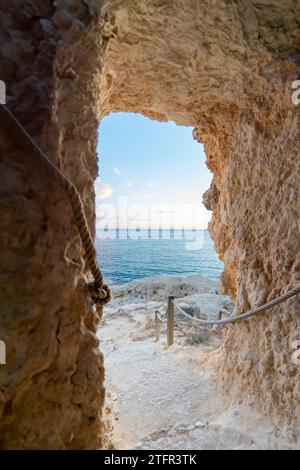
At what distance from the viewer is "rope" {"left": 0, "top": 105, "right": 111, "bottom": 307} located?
136cm

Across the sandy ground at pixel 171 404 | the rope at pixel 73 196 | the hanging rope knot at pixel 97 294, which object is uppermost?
the rope at pixel 73 196

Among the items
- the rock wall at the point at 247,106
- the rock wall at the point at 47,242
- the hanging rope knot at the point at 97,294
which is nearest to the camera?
the rock wall at the point at 47,242

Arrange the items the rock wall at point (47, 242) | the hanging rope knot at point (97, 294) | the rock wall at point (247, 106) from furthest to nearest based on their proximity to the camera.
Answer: the rock wall at point (247, 106) → the hanging rope knot at point (97, 294) → the rock wall at point (47, 242)

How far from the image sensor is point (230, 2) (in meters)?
1.99

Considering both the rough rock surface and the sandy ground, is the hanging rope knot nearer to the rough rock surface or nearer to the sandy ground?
the rough rock surface

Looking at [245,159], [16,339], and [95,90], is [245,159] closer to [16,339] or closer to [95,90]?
[95,90]

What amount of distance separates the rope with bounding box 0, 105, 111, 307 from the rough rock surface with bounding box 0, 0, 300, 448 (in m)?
0.05

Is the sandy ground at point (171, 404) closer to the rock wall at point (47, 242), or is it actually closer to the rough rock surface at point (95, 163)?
the rough rock surface at point (95, 163)

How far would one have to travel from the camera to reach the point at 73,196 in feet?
4.80

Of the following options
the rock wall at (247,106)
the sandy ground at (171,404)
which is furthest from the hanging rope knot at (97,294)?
the rock wall at (247,106)

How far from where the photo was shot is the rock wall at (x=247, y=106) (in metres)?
2.06

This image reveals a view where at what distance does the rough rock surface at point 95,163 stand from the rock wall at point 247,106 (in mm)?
12

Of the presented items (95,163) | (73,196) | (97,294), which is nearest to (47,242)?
(73,196)

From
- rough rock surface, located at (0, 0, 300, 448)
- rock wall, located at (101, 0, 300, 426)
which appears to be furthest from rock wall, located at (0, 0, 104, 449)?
rock wall, located at (101, 0, 300, 426)
